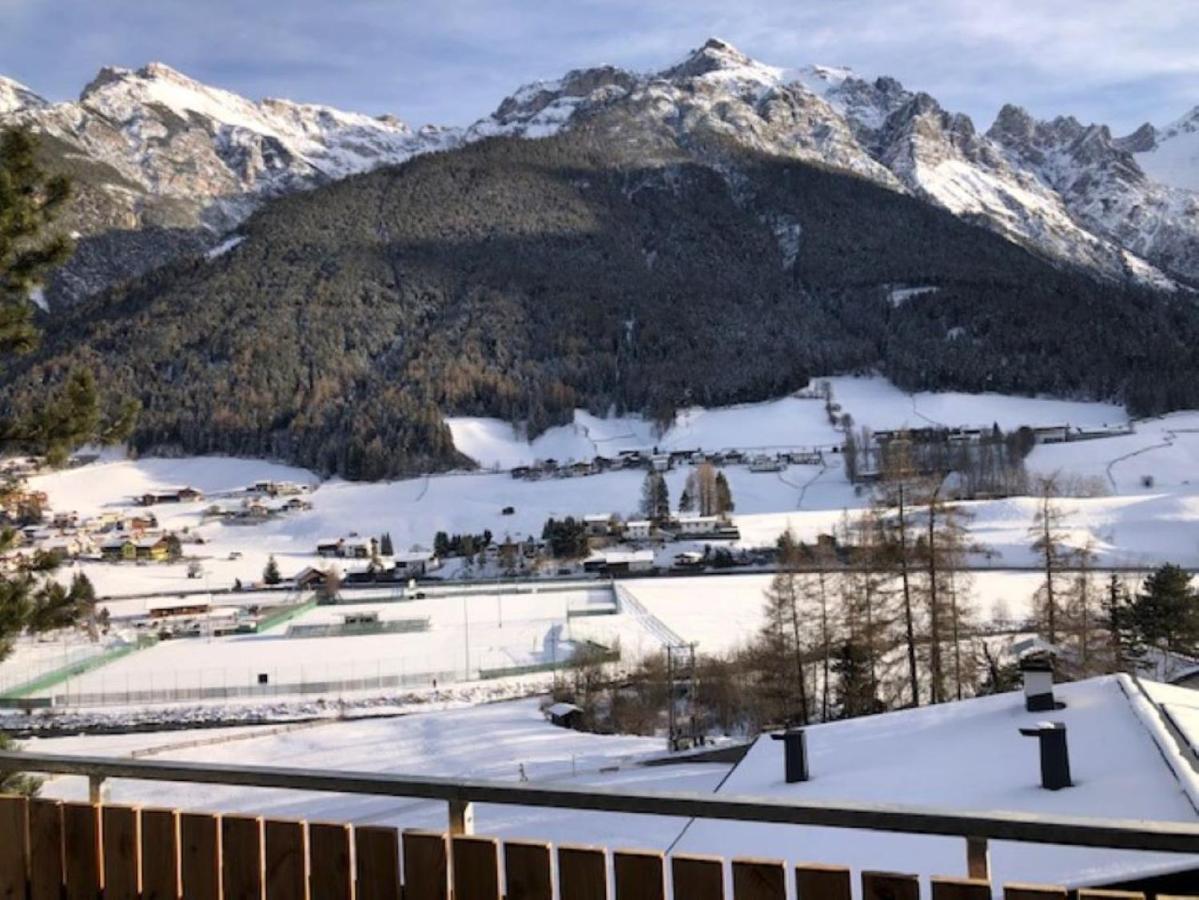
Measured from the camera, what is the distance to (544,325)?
555ft

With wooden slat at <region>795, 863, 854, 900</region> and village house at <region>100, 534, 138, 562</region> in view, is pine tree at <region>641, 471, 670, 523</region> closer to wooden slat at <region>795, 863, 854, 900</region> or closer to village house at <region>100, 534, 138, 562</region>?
village house at <region>100, 534, 138, 562</region>

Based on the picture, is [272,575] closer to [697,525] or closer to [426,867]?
[697,525]

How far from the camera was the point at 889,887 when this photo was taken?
2332 mm

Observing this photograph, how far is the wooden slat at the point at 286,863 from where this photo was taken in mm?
2885

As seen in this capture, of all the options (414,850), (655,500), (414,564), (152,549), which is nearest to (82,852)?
(414,850)

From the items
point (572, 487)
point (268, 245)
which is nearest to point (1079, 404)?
point (572, 487)

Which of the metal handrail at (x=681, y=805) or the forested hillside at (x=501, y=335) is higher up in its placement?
the forested hillside at (x=501, y=335)

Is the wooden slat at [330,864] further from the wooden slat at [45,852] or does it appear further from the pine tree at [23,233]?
the pine tree at [23,233]

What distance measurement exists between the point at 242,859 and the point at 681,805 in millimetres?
1401

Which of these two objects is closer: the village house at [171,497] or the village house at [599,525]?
the village house at [599,525]

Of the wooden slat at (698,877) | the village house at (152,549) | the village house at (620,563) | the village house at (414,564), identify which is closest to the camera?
the wooden slat at (698,877)

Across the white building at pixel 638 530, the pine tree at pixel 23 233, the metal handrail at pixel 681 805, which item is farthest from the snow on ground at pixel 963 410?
the metal handrail at pixel 681 805

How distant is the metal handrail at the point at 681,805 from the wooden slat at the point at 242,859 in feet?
0.43

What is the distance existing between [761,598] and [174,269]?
16667 centimetres
